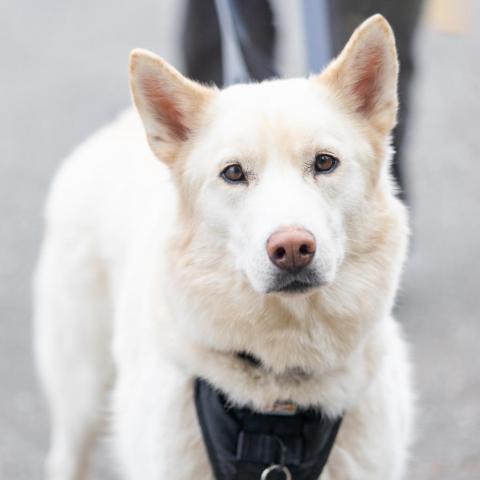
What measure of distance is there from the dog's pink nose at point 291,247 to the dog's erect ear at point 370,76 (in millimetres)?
545

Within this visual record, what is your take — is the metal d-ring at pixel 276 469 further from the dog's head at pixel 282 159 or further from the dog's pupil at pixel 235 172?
the dog's pupil at pixel 235 172

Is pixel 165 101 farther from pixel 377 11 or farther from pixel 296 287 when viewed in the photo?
pixel 377 11

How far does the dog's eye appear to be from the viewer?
3.15 meters

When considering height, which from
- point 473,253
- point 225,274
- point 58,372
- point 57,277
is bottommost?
point 473,253

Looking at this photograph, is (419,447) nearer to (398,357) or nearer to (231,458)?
(398,357)

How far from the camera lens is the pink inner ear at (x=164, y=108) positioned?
3309 millimetres

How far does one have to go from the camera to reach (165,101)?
3354mm

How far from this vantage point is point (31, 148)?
7965 mm

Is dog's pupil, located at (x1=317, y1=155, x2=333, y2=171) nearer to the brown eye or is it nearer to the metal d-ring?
the brown eye

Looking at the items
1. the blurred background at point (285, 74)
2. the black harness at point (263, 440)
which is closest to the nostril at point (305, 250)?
the black harness at point (263, 440)

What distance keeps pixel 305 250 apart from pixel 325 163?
319 mm

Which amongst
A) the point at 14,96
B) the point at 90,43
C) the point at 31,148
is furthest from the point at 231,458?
the point at 90,43

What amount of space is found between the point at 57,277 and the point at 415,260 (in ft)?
8.05

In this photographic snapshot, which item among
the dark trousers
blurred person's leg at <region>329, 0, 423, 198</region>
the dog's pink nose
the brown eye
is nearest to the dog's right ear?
the brown eye
